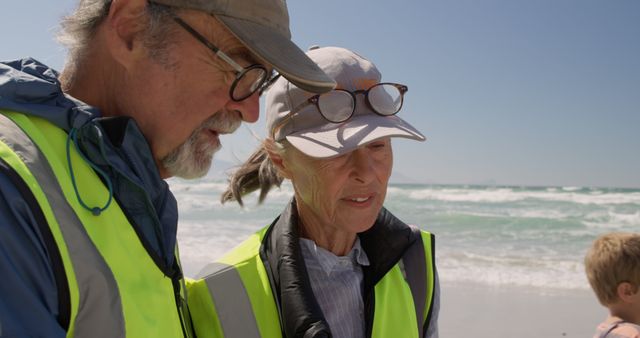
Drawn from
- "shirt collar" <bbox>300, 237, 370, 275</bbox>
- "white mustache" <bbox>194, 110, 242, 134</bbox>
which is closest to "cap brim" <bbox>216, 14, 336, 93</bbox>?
"white mustache" <bbox>194, 110, 242, 134</bbox>

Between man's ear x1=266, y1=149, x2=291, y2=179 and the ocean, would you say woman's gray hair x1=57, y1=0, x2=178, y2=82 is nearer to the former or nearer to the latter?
man's ear x1=266, y1=149, x2=291, y2=179

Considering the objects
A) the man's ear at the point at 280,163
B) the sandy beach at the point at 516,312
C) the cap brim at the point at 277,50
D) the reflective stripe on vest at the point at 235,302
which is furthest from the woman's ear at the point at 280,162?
the sandy beach at the point at 516,312

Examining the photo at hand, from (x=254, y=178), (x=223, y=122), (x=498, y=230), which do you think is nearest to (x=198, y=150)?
(x=223, y=122)

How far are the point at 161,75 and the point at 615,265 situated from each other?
3220 millimetres

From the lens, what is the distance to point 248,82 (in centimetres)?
153

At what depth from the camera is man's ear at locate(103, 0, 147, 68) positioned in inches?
53.9

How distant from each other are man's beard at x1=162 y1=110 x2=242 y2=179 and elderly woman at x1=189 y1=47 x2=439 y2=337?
1.24 ft

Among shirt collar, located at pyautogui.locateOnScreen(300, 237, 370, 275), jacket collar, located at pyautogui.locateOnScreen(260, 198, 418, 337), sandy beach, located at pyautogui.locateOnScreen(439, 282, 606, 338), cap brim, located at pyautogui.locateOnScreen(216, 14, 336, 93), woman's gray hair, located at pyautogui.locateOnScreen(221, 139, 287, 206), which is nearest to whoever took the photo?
cap brim, located at pyautogui.locateOnScreen(216, 14, 336, 93)

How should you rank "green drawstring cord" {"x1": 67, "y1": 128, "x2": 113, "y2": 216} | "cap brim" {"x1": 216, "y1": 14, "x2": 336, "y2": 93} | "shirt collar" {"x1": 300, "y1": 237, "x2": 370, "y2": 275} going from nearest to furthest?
"green drawstring cord" {"x1": 67, "y1": 128, "x2": 113, "y2": 216} < "cap brim" {"x1": 216, "y1": 14, "x2": 336, "y2": 93} < "shirt collar" {"x1": 300, "y1": 237, "x2": 370, "y2": 275}

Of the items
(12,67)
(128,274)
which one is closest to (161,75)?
(12,67)

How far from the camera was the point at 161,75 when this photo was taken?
140cm

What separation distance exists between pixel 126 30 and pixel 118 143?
12.7 inches

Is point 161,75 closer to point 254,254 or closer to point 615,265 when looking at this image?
point 254,254

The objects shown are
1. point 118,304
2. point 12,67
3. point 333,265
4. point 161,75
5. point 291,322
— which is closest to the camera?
point 118,304
